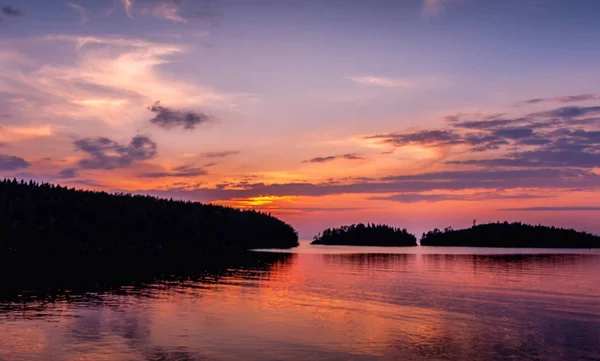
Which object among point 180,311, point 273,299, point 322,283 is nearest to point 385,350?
point 180,311

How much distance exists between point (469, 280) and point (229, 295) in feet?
153

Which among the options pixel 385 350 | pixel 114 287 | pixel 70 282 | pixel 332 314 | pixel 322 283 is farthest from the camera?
pixel 322 283

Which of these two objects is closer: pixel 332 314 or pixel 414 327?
pixel 414 327

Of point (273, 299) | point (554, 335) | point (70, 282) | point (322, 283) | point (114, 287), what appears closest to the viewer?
point (554, 335)

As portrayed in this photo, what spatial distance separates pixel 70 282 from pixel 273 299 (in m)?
34.8

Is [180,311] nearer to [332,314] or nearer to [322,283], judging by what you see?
[332,314]

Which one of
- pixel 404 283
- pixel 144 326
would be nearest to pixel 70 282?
pixel 144 326

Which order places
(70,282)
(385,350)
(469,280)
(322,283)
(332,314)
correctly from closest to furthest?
1. (385,350)
2. (332,314)
3. (70,282)
4. (322,283)
5. (469,280)

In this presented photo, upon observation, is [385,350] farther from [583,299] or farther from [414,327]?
[583,299]

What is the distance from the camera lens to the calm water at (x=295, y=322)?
34.8 meters

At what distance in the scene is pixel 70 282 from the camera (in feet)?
256

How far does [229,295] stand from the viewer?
214 ft

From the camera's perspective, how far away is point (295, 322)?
4578 cm

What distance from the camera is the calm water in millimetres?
34781
